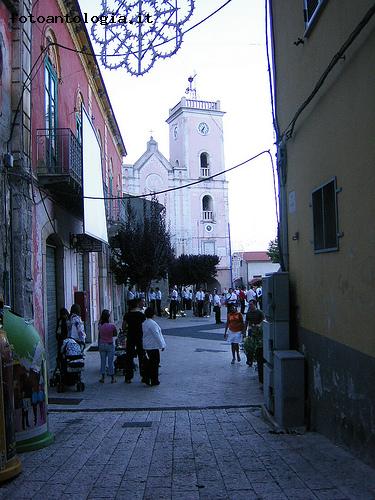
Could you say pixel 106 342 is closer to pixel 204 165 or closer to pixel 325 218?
pixel 325 218

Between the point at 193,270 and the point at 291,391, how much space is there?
37.5 metres

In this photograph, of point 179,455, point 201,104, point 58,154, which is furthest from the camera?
point 201,104

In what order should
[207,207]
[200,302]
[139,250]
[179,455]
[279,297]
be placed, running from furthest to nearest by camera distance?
1. [207,207]
2. [200,302]
3. [139,250]
4. [279,297]
5. [179,455]

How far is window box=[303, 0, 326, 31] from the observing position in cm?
565

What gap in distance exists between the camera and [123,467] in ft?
16.4

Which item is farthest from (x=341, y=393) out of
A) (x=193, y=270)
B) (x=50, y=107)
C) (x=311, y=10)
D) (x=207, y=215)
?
(x=207, y=215)

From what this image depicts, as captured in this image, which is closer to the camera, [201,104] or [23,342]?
[23,342]

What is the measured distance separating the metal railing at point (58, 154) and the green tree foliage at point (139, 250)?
11.9 meters

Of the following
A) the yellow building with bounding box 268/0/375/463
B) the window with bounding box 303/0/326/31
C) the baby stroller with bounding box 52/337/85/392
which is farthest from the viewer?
the baby stroller with bounding box 52/337/85/392

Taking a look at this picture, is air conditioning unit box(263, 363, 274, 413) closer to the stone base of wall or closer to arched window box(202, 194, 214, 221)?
the stone base of wall

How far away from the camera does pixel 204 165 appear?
55.7 metres

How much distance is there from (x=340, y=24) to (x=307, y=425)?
14.5 feet

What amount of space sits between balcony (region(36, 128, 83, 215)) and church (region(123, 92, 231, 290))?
4016cm

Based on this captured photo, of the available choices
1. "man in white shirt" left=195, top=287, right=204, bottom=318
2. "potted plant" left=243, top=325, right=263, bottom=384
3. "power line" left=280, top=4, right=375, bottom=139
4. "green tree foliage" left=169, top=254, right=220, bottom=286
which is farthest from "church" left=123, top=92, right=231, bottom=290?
"power line" left=280, top=4, right=375, bottom=139
